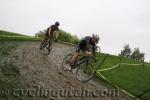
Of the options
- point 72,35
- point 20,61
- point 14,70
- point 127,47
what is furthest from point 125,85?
point 127,47

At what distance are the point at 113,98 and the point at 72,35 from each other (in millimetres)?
93341

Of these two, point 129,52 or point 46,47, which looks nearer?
point 46,47

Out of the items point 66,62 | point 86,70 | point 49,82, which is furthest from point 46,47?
point 49,82

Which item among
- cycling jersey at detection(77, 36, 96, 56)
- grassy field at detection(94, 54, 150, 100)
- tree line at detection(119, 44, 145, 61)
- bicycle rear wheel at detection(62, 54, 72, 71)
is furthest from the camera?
tree line at detection(119, 44, 145, 61)

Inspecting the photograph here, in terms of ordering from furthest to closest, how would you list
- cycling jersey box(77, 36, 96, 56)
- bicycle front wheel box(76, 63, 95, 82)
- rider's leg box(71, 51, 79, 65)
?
rider's leg box(71, 51, 79, 65)
bicycle front wheel box(76, 63, 95, 82)
cycling jersey box(77, 36, 96, 56)

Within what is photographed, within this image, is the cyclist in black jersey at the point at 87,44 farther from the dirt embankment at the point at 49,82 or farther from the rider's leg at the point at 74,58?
the dirt embankment at the point at 49,82

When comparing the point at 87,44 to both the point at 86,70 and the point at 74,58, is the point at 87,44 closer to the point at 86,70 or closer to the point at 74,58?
the point at 74,58

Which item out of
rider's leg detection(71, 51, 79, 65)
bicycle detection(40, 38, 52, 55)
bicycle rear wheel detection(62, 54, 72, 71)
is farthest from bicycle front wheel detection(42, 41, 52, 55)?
rider's leg detection(71, 51, 79, 65)

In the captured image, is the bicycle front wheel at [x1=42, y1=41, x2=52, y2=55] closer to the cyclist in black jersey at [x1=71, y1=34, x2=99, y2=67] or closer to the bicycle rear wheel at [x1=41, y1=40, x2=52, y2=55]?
the bicycle rear wheel at [x1=41, y1=40, x2=52, y2=55]

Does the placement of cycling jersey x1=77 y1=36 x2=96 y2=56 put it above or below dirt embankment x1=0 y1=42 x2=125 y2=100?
above

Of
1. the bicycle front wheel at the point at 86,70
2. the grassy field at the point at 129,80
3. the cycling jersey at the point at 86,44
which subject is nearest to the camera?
the cycling jersey at the point at 86,44

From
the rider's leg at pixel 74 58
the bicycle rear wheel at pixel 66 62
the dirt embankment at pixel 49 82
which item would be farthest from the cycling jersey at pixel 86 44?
the dirt embankment at pixel 49 82

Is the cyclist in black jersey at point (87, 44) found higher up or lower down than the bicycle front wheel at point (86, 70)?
higher up

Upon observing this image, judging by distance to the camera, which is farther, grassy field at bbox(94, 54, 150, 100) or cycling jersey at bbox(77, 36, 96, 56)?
grassy field at bbox(94, 54, 150, 100)
